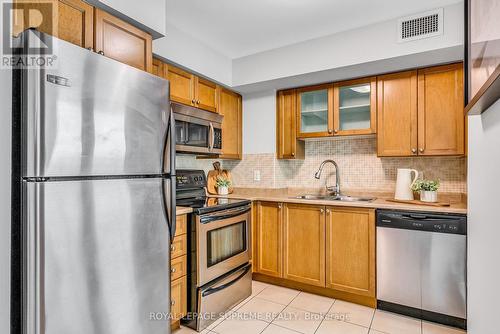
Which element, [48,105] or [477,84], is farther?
[48,105]

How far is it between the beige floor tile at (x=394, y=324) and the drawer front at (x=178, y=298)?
1451 millimetres

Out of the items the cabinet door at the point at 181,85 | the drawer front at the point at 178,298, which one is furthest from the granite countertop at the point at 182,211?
the cabinet door at the point at 181,85

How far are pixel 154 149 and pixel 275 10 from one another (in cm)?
151

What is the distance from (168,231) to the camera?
5.63 feet

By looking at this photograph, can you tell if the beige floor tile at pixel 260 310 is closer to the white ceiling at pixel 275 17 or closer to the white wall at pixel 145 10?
the white wall at pixel 145 10

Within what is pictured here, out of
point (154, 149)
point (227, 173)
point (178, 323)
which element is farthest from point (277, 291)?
point (154, 149)

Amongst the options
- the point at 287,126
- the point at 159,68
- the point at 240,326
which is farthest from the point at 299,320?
the point at 159,68

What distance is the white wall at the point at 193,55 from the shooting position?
7.87 feet

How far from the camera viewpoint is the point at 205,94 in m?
2.95

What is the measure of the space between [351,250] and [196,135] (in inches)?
69.2

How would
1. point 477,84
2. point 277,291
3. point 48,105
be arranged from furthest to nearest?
point 277,291 < point 48,105 < point 477,84

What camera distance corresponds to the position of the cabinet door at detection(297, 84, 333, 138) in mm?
3004

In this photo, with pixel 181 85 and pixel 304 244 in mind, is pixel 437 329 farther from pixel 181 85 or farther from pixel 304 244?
pixel 181 85

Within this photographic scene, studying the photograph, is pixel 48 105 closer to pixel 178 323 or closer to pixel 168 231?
pixel 168 231
